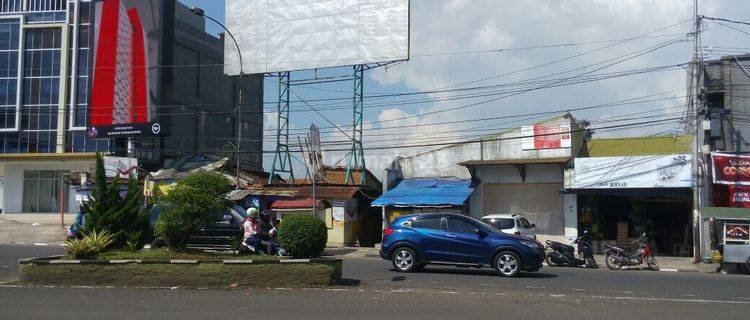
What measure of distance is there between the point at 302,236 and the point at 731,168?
1862cm

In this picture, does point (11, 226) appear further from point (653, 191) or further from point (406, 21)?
point (653, 191)

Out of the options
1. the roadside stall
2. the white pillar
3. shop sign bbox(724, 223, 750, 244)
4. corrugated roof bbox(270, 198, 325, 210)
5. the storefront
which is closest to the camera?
the roadside stall

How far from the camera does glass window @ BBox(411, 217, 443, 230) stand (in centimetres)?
1734

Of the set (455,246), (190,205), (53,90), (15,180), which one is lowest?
(455,246)

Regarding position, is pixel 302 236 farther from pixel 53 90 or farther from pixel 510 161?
pixel 53 90

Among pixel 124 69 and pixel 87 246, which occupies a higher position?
pixel 124 69

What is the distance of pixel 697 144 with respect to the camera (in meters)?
25.0

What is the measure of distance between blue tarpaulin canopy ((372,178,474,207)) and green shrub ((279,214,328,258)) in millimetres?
15792

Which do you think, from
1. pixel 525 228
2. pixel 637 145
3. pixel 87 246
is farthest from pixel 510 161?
pixel 87 246

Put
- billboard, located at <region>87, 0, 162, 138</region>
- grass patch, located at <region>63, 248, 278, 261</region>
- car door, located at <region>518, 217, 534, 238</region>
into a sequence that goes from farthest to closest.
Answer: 1. billboard, located at <region>87, 0, 162, 138</region>
2. car door, located at <region>518, 217, 534, 238</region>
3. grass patch, located at <region>63, 248, 278, 261</region>

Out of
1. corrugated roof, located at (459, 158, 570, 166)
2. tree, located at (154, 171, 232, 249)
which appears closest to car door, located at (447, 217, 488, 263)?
tree, located at (154, 171, 232, 249)

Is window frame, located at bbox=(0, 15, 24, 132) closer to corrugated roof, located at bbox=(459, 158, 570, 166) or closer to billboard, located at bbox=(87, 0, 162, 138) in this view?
billboard, located at bbox=(87, 0, 162, 138)

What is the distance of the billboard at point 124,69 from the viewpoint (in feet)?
136

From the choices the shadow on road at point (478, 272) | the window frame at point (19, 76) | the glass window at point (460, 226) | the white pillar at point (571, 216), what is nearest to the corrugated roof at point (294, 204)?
the white pillar at point (571, 216)
